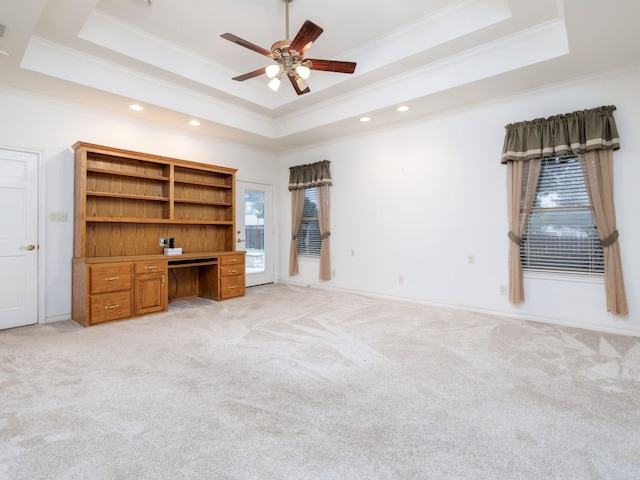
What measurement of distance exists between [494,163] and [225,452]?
4460 mm

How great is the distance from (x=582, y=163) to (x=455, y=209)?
1.50 meters

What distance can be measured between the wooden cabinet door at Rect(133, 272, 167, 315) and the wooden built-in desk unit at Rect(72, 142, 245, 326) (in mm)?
12

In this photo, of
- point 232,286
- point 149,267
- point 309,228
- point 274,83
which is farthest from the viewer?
point 309,228

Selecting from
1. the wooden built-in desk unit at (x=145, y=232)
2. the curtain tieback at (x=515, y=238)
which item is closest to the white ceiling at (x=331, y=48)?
the wooden built-in desk unit at (x=145, y=232)

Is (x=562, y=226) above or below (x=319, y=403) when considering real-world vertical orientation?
above

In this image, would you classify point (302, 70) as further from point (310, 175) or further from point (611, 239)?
point (611, 239)

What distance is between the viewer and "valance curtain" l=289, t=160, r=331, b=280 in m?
6.18

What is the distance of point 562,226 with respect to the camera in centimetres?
394

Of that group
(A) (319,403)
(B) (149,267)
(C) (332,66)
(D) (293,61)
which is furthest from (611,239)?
(B) (149,267)

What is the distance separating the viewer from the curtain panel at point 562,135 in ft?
11.8

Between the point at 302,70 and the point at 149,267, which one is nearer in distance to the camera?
the point at 302,70

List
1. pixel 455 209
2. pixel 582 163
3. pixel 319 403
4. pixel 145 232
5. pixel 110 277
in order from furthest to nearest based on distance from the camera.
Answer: pixel 145 232, pixel 455 209, pixel 110 277, pixel 582 163, pixel 319 403

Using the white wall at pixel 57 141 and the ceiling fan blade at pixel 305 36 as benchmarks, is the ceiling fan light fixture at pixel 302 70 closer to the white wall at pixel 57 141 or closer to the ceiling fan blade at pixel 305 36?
the ceiling fan blade at pixel 305 36

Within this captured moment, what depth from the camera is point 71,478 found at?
1.52 m
